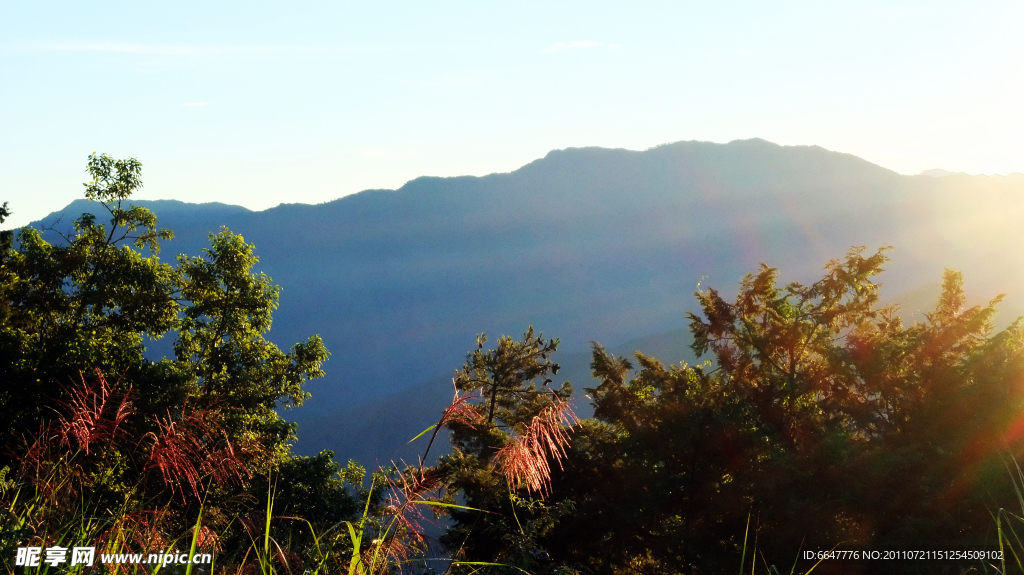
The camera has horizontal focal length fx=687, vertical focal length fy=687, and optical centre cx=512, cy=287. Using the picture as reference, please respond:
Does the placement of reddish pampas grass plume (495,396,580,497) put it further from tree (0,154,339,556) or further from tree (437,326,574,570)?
tree (0,154,339,556)

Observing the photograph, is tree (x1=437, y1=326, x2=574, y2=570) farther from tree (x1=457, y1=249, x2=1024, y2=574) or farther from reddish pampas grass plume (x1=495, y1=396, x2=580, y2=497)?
tree (x1=457, y1=249, x2=1024, y2=574)

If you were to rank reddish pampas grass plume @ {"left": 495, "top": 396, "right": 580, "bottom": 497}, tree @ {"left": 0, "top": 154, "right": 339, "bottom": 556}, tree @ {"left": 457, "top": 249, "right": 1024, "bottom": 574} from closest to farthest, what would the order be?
reddish pampas grass plume @ {"left": 495, "top": 396, "right": 580, "bottom": 497}
tree @ {"left": 457, "top": 249, "right": 1024, "bottom": 574}
tree @ {"left": 0, "top": 154, "right": 339, "bottom": 556}

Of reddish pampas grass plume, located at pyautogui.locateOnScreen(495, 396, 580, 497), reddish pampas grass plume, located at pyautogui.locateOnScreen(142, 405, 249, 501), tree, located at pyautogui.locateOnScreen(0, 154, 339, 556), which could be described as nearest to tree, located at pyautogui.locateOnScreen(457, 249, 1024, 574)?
tree, located at pyautogui.locateOnScreen(0, 154, 339, 556)

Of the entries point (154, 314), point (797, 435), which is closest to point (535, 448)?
point (797, 435)

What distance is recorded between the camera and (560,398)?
107 inches

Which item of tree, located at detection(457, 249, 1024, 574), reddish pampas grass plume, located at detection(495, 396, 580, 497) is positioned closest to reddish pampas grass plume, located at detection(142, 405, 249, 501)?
reddish pampas grass plume, located at detection(495, 396, 580, 497)

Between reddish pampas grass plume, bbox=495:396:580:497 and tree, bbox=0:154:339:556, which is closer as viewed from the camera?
reddish pampas grass plume, bbox=495:396:580:497

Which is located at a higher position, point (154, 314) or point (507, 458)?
point (507, 458)

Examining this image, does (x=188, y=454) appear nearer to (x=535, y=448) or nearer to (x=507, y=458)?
(x=507, y=458)

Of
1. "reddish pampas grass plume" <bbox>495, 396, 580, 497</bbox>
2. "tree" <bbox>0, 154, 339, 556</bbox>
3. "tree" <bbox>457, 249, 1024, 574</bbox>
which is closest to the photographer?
"reddish pampas grass plume" <bbox>495, 396, 580, 497</bbox>

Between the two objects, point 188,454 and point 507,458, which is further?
point 188,454

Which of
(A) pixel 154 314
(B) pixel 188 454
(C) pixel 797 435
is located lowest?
(C) pixel 797 435

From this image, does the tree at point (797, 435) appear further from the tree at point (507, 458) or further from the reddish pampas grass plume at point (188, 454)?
the reddish pampas grass plume at point (188, 454)

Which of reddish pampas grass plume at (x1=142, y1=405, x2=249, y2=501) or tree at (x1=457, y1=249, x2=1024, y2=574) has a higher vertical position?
reddish pampas grass plume at (x1=142, y1=405, x2=249, y2=501)
